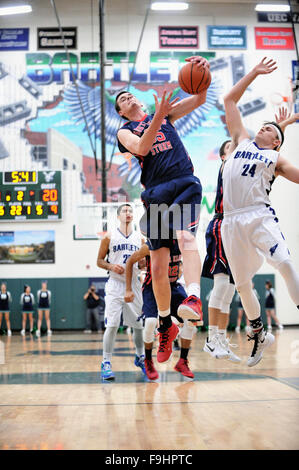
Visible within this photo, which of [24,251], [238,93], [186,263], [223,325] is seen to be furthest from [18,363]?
[24,251]

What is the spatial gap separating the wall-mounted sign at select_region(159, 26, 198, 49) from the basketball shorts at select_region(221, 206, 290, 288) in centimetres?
1380

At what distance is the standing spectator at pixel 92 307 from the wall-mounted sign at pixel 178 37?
8.26 m

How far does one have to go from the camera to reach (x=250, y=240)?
4.21 meters

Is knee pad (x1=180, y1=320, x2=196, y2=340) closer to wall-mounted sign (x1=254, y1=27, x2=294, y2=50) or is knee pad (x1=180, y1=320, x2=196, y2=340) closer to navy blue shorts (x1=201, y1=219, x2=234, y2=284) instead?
navy blue shorts (x1=201, y1=219, x2=234, y2=284)

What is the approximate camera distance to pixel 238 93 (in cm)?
415

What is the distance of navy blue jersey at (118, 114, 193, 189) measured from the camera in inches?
159

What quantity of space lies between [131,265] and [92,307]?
9.39 meters

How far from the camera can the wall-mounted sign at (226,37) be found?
1647 centimetres

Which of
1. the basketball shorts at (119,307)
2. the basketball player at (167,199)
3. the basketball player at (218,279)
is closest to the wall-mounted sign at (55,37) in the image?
the basketball shorts at (119,307)

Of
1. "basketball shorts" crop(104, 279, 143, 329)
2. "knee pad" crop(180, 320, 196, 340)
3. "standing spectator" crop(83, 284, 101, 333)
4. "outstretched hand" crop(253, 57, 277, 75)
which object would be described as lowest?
"standing spectator" crop(83, 284, 101, 333)

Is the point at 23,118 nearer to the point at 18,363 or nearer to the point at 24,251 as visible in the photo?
the point at 24,251

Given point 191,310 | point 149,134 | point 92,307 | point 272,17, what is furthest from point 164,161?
point 272,17

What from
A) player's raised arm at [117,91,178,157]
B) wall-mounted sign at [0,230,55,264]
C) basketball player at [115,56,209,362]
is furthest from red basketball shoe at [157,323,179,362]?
wall-mounted sign at [0,230,55,264]

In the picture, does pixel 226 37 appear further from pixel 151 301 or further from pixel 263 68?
pixel 263 68
